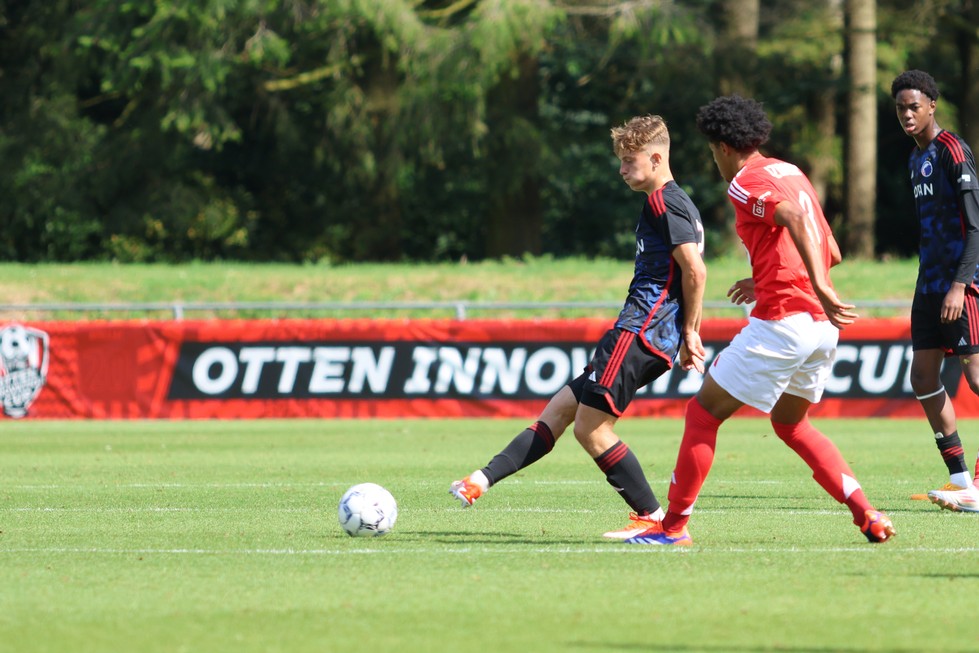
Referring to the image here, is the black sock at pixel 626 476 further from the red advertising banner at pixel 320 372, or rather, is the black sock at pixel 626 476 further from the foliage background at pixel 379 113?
the foliage background at pixel 379 113

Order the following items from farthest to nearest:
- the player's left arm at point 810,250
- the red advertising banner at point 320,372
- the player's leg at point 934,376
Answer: the red advertising banner at point 320,372, the player's leg at point 934,376, the player's left arm at point 810,250

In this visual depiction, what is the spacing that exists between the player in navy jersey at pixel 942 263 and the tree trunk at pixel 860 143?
25.7 meters

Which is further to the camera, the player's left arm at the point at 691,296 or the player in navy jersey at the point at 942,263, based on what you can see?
the player in navy jersey at the point at 942,263

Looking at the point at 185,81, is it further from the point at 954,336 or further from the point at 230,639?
the point at 230,639

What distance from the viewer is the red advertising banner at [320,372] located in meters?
18.6

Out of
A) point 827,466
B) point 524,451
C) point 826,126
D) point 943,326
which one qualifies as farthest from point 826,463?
point 826,126

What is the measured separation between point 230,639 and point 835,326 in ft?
10.9

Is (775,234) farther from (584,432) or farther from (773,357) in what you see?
(584,432)

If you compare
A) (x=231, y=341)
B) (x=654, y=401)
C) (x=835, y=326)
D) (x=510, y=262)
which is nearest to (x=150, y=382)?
(x=231, y=341)

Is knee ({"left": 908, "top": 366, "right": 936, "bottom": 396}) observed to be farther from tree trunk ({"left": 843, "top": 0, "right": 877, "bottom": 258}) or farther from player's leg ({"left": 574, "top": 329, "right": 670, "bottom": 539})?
tree trunk ({"left": 843, "top": 0, "right": 877, "bottom": 258})

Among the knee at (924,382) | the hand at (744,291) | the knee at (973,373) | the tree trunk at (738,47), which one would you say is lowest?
the tree trunk at (738,47)

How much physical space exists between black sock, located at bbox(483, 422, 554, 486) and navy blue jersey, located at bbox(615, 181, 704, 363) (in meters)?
0.80

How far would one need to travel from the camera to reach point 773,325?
6953 mm

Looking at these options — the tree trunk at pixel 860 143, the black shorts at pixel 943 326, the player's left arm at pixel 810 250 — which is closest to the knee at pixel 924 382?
the black shorts at pixel 943 326
